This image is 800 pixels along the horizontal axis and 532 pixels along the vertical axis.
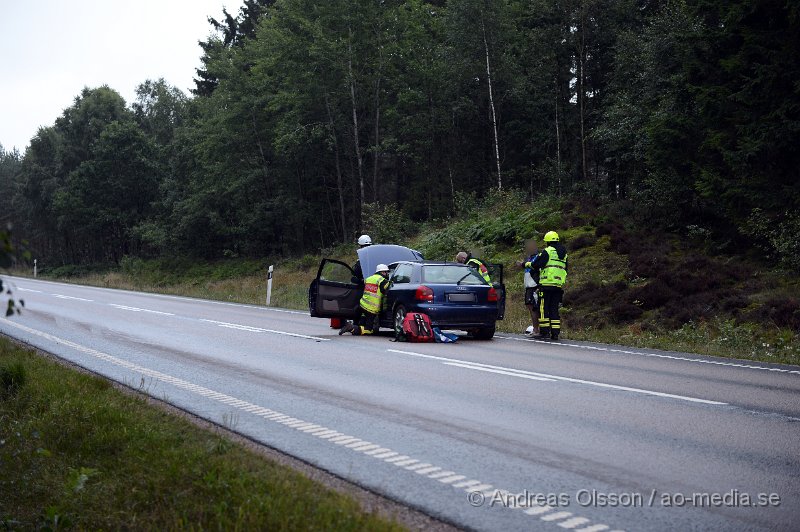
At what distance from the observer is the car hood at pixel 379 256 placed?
18.9m

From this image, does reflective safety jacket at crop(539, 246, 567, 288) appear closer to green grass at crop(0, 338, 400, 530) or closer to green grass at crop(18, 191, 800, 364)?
green grass at crop(18, 191, 800, 364)

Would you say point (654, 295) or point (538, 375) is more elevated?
point (654, 295)

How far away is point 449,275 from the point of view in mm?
16000

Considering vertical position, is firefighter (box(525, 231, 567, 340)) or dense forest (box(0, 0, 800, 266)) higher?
dense forest (box(0, 0, 800, 266))

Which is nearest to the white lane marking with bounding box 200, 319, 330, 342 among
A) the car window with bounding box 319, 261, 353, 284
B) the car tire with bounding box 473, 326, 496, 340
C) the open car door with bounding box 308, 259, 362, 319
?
the open car door with bounding box 308, 259, 362, 319

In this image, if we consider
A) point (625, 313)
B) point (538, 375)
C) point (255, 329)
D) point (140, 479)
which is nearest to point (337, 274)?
point (255, 329)

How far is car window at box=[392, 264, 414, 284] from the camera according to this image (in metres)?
16.4

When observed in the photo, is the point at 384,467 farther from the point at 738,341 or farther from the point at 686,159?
the point at 686,159

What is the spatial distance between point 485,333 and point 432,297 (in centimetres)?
149

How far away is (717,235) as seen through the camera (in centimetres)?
2286

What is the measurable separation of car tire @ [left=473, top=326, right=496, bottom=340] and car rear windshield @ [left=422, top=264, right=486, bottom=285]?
2.97ft

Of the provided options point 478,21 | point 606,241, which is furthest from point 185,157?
point 606,241

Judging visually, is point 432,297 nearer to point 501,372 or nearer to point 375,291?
point 375,291

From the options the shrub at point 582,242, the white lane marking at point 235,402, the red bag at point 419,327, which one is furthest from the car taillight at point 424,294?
the shrub at point 582,242
